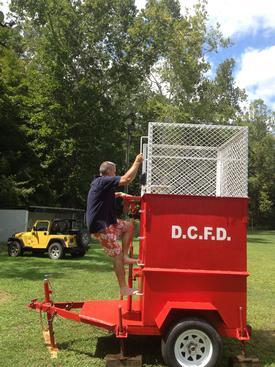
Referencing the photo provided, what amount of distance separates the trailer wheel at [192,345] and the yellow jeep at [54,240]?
13115 millimetres

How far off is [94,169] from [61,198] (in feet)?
10.5

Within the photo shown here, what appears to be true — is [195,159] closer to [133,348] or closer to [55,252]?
[133,348]

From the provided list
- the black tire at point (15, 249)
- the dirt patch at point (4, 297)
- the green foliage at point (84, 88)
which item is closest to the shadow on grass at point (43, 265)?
the black tire at point (15, 249)

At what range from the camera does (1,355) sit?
243 inches

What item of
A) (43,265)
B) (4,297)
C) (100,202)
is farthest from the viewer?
(43,265)

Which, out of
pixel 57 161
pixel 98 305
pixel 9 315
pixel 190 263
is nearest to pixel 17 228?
pixel 57 161

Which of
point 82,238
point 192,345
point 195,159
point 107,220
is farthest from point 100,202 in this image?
point 82,238

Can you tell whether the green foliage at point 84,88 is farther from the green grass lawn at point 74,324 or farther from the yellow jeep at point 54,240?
the green grass lawn at point 74,324

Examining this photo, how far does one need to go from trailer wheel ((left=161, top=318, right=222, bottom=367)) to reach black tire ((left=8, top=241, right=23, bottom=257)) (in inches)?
564

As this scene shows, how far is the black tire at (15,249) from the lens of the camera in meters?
19.0

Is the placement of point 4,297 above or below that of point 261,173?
below

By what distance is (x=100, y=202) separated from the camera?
6.06m

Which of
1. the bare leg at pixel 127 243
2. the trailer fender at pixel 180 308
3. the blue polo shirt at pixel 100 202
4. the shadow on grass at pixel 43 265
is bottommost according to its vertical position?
the shadow on grass at pixel 43 265

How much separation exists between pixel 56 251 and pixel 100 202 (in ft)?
42.0
